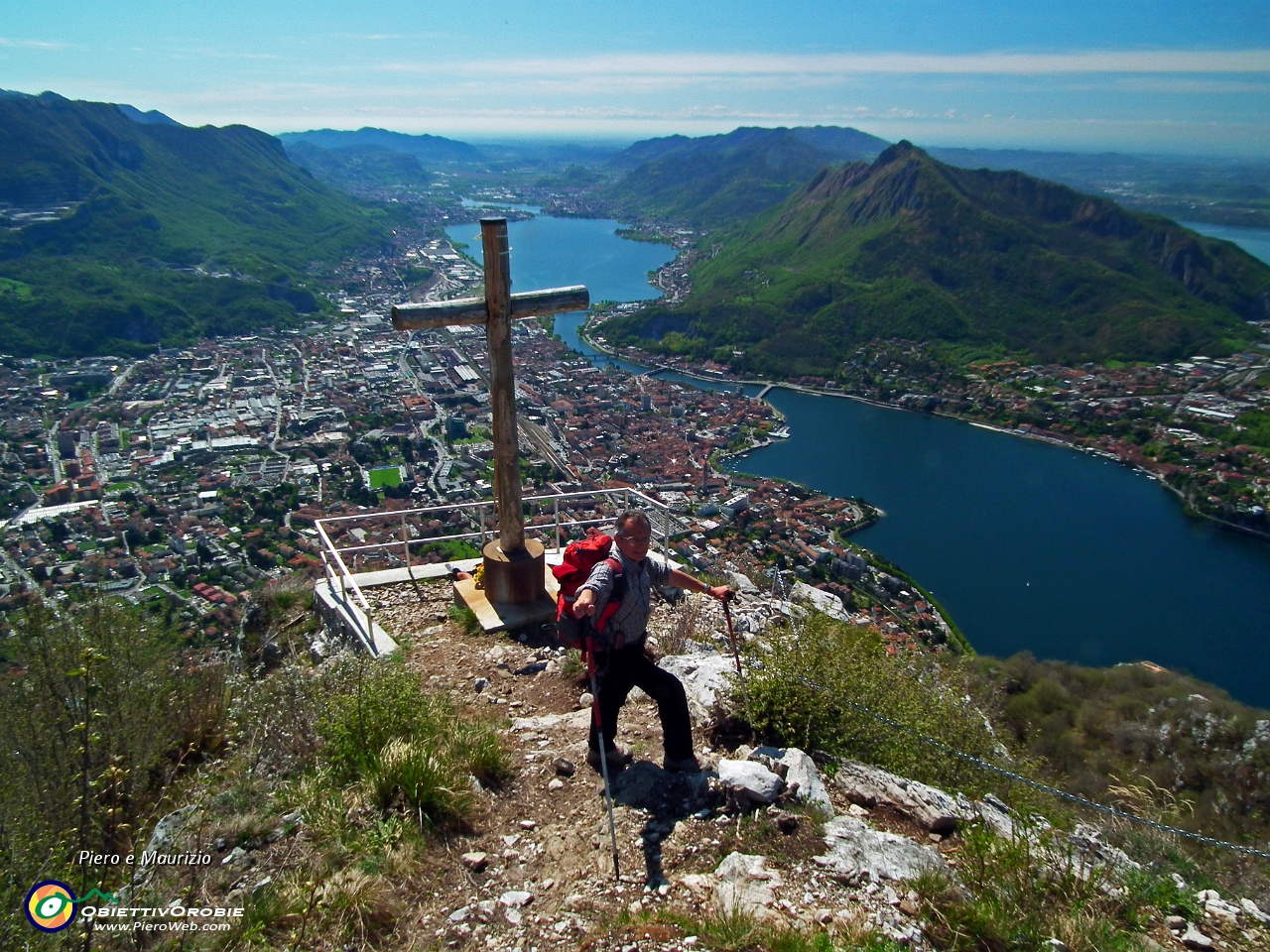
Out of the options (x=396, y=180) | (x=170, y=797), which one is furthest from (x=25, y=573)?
(x=396, y=180)

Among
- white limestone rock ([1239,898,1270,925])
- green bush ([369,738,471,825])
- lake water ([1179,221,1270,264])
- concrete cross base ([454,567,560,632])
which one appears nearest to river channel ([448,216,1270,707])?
concrete cross base ([454,567,560,632])

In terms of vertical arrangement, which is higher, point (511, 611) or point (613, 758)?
point (613, 758)

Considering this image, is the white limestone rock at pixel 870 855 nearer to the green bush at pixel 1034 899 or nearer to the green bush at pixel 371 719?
the green bush at pixel 1034 899

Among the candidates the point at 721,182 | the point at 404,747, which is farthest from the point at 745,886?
the point at 721,182

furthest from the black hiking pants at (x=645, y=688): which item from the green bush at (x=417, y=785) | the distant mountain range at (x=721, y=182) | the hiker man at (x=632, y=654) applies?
the distant mountain range at (x=721, y=182)

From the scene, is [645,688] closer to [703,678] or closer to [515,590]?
[703,678]

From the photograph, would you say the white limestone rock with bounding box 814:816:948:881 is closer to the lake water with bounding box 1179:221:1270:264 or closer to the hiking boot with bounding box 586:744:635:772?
the hiking boot with bounding box 586:744:635:772
